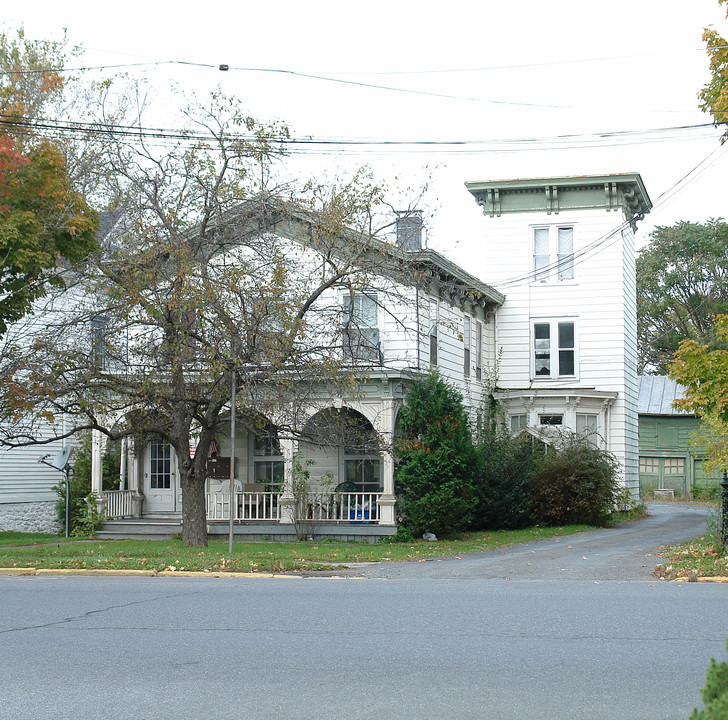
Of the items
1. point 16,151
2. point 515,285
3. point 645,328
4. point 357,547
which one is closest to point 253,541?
point 357,547

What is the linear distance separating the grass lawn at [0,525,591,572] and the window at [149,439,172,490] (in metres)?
3.15

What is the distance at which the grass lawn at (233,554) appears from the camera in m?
17.1

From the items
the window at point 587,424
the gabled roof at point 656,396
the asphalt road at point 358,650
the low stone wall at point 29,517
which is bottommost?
the low stone wall at point 29,517

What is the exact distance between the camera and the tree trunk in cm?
2162

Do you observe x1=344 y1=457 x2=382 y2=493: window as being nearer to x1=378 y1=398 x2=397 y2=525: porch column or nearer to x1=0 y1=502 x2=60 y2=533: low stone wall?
x1=378 y1=398 x2=397 y2=525: porch column

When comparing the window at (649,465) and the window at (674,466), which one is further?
the window at (649,465)

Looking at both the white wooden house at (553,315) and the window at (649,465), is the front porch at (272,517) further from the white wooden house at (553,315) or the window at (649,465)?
the window at (649,465)

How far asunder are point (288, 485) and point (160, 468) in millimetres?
5381

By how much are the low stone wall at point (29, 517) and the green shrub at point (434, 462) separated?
12402 millimetres

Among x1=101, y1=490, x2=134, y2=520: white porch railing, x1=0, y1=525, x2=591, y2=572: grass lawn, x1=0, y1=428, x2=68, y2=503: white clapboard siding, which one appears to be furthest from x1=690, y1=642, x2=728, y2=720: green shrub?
x1=0, y1=428, x2=68, y2=503: white clapboard siding

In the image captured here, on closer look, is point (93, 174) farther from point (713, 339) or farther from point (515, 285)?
point (713, 339)

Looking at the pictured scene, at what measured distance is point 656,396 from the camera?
52594mm

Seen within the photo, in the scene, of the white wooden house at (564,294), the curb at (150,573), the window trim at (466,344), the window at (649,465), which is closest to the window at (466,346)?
the window trim at (466,344)

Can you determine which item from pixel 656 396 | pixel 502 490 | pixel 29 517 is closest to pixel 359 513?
pixel 502 490
